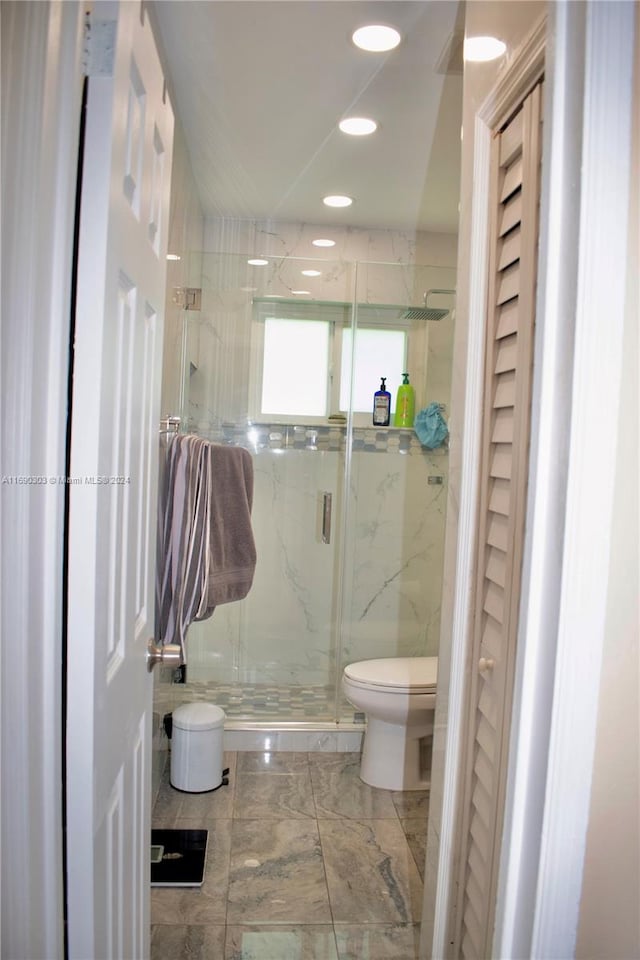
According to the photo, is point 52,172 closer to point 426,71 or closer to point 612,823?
point 612,823

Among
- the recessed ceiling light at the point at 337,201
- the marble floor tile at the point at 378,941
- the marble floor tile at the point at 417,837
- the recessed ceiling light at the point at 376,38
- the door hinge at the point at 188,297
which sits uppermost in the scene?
the recessed ceiling light at the point at 376,38

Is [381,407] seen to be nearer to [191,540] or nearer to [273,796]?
[191,540]

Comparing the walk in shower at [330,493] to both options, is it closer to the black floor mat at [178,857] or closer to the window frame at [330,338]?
the window frame at [330,338]

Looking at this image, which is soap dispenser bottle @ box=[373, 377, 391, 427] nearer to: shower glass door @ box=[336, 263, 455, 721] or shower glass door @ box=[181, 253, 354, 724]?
shower glass door @ box=[336, 263, 455, 721]

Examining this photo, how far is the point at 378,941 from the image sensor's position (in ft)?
6.47

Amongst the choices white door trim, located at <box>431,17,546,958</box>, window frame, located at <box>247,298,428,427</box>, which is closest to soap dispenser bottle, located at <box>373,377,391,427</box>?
window frame, located at <box>247,298,428,427</box>

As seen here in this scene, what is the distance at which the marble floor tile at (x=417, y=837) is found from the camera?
2.40 metres

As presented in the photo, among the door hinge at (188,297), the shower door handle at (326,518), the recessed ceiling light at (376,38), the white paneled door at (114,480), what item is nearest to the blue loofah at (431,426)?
the shower door handle at (326,518)

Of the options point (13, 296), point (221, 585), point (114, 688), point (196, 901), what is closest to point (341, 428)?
point (221, 585)

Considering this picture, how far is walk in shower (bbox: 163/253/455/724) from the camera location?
338cm

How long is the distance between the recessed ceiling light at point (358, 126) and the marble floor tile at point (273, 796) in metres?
2.50

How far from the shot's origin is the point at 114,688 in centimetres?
107

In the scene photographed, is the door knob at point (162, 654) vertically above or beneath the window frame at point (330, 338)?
beneath

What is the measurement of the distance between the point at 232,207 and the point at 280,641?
1.95 metres
